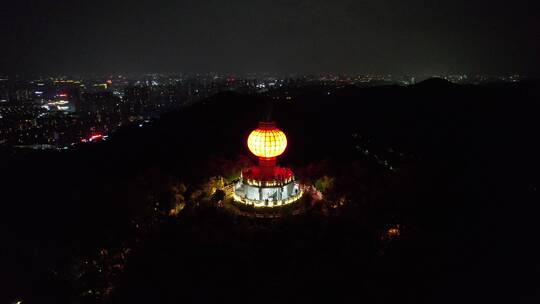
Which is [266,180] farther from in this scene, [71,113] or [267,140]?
[71,113]

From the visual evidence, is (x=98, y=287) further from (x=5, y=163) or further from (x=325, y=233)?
(x=5, y=163)

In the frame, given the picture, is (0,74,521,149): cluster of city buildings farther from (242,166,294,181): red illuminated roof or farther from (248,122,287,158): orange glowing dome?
(248,122,287,158): orange glowing dome

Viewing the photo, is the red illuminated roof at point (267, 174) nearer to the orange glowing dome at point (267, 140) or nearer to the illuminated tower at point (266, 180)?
the illuminated tower at point (266, 180)

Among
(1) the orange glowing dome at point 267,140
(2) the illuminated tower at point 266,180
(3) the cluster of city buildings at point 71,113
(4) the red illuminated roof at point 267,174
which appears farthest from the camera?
(3) the cluster of city buildings at point 71,113

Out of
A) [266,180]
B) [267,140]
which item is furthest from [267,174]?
[267,140]

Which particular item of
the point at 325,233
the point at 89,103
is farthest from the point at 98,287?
the point at 89,103

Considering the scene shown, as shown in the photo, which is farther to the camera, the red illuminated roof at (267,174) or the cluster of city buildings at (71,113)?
the cluster of city buildings at (71,113)

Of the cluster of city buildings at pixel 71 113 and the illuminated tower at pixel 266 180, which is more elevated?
the illuminated tower at pixel 266 180

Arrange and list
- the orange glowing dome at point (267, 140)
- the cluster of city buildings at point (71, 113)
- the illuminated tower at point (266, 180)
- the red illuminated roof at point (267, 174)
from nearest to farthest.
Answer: the illuminated tower at point (266, 180), the orange glowing dome at point (267, 140), the red illuminated roof at point (267, 174), the cluster of city buildings at point (71, 113)

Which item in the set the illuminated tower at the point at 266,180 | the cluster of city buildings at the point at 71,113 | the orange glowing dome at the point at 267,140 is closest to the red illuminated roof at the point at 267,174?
the illuminated tower at the point at 266,180
